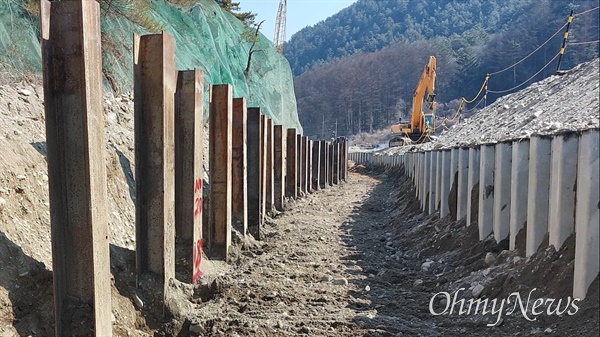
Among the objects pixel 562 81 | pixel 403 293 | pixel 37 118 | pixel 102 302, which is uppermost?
pixel 562 81

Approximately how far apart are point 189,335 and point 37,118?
2.98 meters

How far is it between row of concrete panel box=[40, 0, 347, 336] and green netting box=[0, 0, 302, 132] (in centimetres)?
300

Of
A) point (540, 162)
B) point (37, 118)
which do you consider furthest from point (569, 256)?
point (37, 118)

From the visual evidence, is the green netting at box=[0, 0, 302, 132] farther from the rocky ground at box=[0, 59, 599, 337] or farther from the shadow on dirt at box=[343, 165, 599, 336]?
the shadow on dirt at box=[343, 165, 599, 336]

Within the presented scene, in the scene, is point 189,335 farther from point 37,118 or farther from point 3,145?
point 37,118

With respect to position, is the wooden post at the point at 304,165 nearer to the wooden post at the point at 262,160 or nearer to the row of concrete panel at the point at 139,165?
the wooden post at the point at 262,160

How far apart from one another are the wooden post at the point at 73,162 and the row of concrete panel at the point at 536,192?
3.02 meters

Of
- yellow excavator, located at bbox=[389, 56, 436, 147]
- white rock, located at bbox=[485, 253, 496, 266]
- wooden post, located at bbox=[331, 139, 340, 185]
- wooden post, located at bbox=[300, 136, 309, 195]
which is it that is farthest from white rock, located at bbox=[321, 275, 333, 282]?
yellow excavator, located at bbox=[389, 56, 436, 147]

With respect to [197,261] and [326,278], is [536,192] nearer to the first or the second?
[326,278]

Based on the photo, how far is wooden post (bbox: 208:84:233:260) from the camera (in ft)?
16.1

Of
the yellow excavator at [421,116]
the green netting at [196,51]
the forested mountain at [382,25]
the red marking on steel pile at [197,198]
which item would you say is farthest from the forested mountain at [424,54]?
the red marking on steel pile at [197,198]

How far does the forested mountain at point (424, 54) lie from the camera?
64.4 meters

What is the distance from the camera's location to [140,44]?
354 cm

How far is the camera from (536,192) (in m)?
3.61
